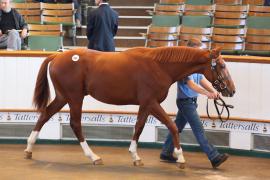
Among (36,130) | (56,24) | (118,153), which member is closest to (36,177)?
(36,130)

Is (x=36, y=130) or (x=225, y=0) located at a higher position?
(x=225, y=0)

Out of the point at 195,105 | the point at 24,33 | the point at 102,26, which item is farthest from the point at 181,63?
the point at 24,33

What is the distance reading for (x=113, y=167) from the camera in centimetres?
848

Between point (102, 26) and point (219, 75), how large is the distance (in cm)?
297

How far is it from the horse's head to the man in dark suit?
112 inches

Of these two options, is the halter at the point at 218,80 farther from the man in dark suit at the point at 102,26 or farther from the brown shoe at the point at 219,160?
the man in dark suit at the point at 102,26

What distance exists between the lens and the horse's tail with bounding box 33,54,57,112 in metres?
8.89

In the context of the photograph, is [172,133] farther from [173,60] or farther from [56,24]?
[56,24]

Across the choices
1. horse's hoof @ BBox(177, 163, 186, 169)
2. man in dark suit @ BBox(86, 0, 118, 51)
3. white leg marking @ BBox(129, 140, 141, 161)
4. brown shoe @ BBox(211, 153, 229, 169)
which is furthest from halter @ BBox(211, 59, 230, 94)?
man in dark suit @ BBox(86, 0, 118, 51)

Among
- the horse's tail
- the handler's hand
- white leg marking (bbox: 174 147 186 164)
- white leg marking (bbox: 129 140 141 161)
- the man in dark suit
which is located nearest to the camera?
white leg marking (bbox: 174 147 186 164)

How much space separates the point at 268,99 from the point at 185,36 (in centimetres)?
472

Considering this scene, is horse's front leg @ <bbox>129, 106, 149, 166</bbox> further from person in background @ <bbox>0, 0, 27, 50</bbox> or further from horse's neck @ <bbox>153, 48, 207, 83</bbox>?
person in background @ <bbox>0, 0, 27, 50</bbox>

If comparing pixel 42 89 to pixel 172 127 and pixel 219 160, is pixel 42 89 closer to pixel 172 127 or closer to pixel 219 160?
pixel 172 127

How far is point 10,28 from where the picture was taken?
12.2 m
